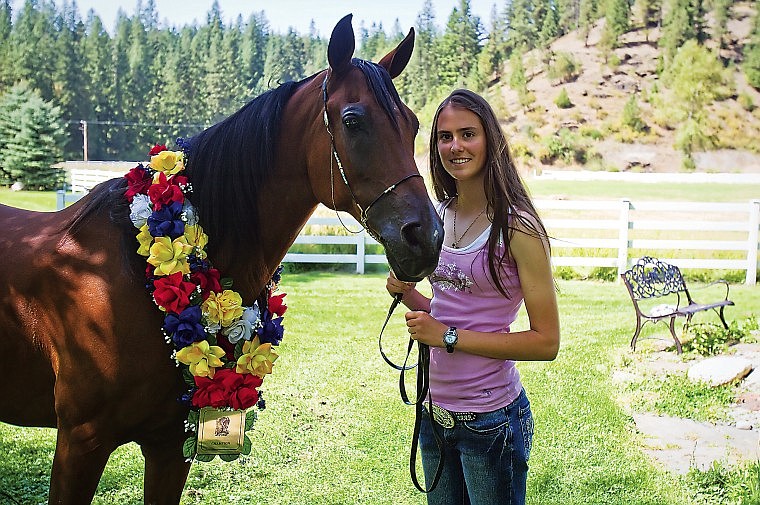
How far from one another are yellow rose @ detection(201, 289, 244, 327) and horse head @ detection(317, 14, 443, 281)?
0.45 m

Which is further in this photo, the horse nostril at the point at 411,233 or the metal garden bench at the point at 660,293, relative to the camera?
the metal garden bench at the point at 660,293

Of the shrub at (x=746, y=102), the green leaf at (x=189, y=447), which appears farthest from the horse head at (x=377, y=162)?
the shrub at (x=746, y=102)

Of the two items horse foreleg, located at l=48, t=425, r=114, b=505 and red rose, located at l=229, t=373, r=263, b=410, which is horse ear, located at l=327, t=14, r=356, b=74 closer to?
red rose, located at l=229, t=373, r=263, b=410

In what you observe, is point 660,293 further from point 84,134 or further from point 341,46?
point 84,134

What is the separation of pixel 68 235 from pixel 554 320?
1.62 metres

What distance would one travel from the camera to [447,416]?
1945 millimetres

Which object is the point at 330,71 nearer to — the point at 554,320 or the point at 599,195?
the point at 554,320

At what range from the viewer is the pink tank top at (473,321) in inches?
75.6

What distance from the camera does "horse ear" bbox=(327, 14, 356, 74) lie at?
189 centimetres

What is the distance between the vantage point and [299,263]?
11.8 meters

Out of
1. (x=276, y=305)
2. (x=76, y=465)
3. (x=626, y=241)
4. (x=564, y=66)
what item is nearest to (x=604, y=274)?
(x=626, y=241)

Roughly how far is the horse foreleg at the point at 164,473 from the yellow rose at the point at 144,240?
25.9 inches

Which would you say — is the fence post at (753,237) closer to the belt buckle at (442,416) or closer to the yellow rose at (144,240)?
the belt buckle at (442,416)

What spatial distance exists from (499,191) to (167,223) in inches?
40.9
